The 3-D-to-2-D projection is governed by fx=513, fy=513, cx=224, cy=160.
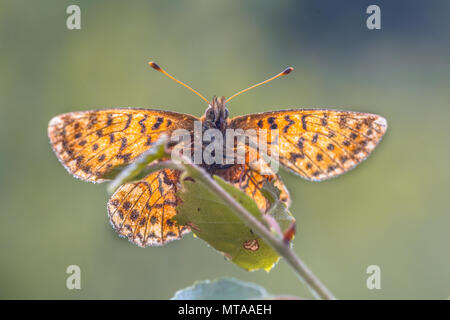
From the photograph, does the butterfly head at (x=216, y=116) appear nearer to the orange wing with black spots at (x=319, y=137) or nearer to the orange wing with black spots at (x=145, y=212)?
the orange wing with black spots at (x=319, y=137)

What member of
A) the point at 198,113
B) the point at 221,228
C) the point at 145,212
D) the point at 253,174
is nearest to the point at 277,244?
the point at 221,228

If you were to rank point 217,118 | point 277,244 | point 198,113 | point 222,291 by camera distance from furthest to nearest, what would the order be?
point 198,113 → point 217,118 → point 222,291 → point 277,244

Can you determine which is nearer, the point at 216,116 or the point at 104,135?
A: the point at 104,135

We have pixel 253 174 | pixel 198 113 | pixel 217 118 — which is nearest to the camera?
pixel 253 174

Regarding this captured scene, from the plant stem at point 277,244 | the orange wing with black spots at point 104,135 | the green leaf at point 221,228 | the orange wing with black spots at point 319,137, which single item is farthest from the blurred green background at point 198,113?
the plant stem at point 277,244

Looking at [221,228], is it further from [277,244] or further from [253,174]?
[253,174]

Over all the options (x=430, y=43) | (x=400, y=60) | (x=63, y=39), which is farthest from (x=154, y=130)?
(x=430, y=43)

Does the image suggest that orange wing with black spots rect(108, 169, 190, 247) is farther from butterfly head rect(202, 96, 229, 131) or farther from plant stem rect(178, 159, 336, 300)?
plant stem rect(178, 159, 336, 300)
